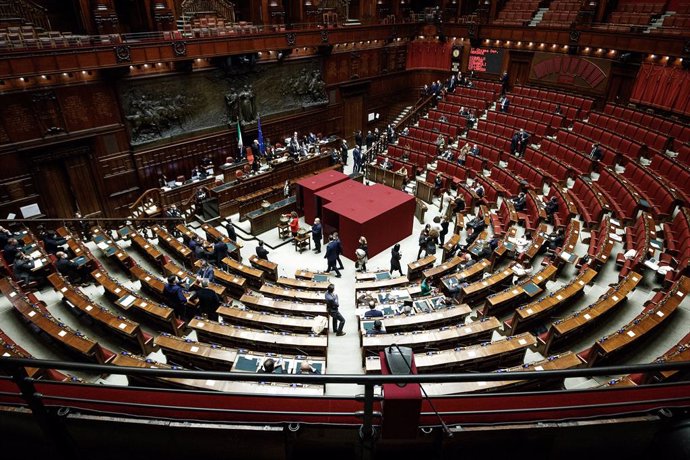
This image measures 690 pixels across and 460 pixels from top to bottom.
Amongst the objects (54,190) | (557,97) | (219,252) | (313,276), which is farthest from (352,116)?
(54,190)

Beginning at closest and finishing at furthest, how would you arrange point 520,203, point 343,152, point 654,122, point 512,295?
point 512,295, point 520,203, point 654,122, point 343,152

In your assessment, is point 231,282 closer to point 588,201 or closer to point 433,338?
point 433,338

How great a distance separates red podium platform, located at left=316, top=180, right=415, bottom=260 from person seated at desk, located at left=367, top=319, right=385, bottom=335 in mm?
4903

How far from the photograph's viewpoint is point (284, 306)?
28.2ft

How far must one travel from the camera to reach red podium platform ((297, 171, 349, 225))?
14.6 meters

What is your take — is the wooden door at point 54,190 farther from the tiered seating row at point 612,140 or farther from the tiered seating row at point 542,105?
the tiered seating row at point 612,140

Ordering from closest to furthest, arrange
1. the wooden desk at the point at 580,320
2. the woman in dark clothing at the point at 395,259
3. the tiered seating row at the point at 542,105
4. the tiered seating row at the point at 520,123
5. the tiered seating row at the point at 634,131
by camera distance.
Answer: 1. the wooden desk at the point at 580,320
2. the woman in dark clothing at the point at 395,259
3. the tiered seating row at the point at 634,131
4. the tiered seating row at the point at 520,123
5. the tiered seating row at the point at 542,105

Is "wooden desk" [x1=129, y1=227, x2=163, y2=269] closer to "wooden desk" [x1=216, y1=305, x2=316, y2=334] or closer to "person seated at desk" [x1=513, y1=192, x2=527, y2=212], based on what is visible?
"wooden desk" [x1=216, y1=305, x2=316, y2=334]

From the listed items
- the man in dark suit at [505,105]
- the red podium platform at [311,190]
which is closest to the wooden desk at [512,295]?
the red podium platform at [311,190]

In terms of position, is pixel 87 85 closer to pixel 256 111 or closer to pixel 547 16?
pixel 256 111

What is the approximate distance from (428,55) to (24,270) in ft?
70.3

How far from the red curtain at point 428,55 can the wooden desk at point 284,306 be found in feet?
62.3

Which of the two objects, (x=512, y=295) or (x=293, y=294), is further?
(x=293, y=294)

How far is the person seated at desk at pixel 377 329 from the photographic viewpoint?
24.5ft
